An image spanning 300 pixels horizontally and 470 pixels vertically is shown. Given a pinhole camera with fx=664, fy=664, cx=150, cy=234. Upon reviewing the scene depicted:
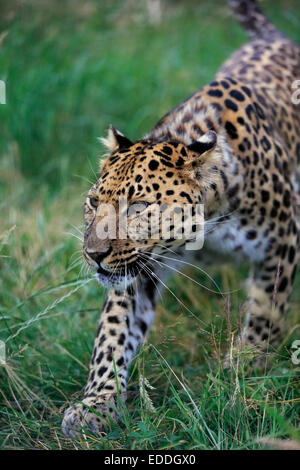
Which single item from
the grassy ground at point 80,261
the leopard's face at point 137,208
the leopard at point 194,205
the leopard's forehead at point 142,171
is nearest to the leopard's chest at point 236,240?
the leopard at point 194,205

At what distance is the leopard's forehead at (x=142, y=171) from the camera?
371 centimetres

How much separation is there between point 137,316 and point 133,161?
45.4 inches

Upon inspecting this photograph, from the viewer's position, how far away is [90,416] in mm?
3914

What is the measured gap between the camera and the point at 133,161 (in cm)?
383

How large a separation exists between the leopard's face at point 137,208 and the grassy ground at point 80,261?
0.37 metres

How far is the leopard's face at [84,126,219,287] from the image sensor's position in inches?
145

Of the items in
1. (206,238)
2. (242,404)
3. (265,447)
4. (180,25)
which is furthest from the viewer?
(180,25)

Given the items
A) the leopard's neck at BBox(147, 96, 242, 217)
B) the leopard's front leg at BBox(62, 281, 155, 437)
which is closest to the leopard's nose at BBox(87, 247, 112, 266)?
the leopard's front leg at BBox(62, 281, 155, 437)

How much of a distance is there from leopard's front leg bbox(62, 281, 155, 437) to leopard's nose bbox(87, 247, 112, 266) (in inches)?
23.4

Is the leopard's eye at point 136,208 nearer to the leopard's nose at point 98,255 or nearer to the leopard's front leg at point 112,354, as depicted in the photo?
the leopard's nose at point 98,255

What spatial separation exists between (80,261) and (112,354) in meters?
0.62

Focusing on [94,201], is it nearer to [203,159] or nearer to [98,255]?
[98,255]

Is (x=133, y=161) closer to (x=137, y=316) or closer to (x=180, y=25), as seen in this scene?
(x=137, y=316)
